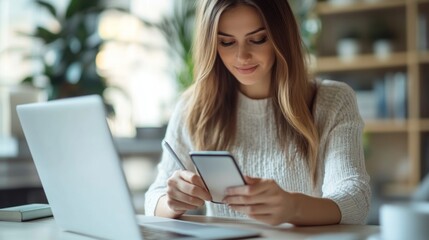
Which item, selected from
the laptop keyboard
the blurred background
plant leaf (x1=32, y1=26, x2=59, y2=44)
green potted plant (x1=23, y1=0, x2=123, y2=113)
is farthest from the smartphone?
plant leaf (x1=32, y1=26, x2=59, y2=44)

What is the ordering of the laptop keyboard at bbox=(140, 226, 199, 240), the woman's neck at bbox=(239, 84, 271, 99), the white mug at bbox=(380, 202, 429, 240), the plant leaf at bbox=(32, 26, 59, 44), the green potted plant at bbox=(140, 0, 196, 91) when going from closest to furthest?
the white mug at bbox=(380, 202, 429, 240) → the laptop keyboard at bbox=(140, 226, 199, 240) → the woman's neck at bbox=(239, 84, 271, 99) → the plant leaf at bbox=(32, 26, 59, 44) → the green potted plant at bbox=(140, 0, 196, 91)

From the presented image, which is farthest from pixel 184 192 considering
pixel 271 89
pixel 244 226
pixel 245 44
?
pixel 271 89

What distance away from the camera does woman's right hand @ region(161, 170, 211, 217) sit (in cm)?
145

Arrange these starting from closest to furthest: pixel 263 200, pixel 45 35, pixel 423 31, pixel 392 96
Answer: pixel 263 200 → pixel 45 35 → pixel 423 31 → pixel 392 96

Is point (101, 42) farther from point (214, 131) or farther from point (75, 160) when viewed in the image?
point (75, 160)

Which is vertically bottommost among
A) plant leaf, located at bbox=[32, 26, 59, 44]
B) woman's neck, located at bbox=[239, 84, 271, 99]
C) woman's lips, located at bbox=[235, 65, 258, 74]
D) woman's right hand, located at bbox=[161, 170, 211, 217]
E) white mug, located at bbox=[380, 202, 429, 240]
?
woman's right hand, located at bbox=[161, 170, 211, 217]

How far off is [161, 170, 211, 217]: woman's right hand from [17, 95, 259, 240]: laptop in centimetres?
7

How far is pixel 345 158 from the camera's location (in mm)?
1634

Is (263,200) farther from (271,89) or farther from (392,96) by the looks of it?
(392,96)

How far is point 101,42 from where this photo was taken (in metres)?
3.96

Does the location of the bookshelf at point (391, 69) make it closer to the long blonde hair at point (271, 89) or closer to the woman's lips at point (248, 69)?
the long blonde hair at point (271, 89)

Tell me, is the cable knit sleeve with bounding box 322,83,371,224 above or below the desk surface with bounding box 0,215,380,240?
above

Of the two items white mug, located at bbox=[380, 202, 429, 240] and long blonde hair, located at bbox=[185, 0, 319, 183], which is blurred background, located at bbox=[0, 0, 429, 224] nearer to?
long blonde hair, located at bbox=[185, 0, 319, 183]

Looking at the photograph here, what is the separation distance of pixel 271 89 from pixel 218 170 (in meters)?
0.70
